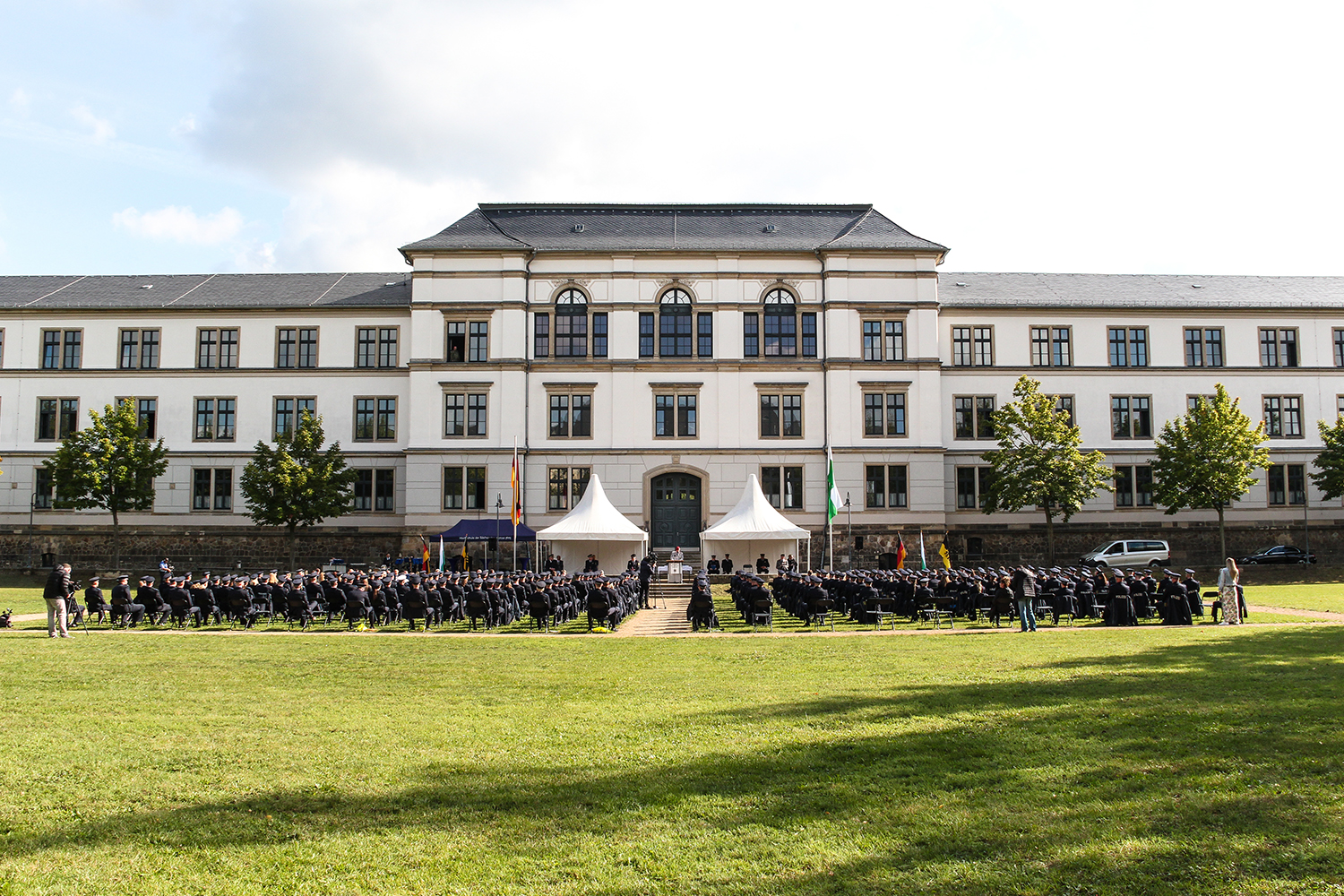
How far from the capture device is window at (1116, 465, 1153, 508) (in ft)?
145

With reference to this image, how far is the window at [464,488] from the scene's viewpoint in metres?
41.9

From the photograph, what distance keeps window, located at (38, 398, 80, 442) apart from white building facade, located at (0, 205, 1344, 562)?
0.40ft

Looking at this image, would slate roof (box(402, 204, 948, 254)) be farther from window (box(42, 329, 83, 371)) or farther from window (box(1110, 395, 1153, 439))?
window (box(42, 329, 83, 371))

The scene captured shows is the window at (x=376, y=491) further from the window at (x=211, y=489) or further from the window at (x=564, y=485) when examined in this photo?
the window at (x=564, y=485)

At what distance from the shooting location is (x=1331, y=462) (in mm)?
42250

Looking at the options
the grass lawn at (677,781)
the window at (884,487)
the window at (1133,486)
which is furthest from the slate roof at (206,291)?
the grass lawn at (677,781)

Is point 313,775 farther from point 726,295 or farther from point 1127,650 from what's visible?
point 726,295

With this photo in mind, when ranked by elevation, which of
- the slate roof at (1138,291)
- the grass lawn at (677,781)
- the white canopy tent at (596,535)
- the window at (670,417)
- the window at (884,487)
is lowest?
the grass lawn at (677,781)

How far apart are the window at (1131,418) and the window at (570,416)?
23259 mm

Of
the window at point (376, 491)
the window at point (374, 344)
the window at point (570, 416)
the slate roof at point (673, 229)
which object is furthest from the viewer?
the window at point (374, 344)

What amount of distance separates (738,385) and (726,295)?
3.89m

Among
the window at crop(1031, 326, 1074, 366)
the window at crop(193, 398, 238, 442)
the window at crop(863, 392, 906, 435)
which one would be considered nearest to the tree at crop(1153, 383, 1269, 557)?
the window at crop(1031, 326, 1074, 366)

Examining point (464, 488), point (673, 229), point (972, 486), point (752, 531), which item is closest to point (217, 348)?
point (464, 488)

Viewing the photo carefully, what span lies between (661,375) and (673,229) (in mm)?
6793
